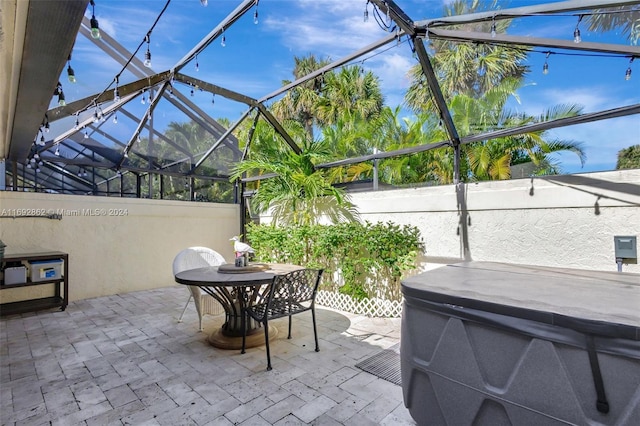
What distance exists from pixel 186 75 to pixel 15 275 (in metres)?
4.04

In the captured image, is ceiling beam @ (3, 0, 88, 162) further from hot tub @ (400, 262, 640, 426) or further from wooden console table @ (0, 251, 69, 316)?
hot tub @ (400, 262, 640, 426)

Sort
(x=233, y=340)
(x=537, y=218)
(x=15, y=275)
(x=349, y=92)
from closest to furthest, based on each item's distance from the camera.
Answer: (x=233, y=340), (x=537, y=218), (x=15, y=275), (x=349, y=92)

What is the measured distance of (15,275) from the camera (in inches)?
193

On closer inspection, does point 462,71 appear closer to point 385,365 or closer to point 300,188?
point 300,188

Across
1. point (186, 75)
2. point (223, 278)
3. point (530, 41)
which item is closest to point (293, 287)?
point (223, 278)

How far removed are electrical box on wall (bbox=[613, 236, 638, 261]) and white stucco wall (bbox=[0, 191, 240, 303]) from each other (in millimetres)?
7404

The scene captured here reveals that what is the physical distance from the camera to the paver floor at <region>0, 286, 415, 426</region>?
8.02ft

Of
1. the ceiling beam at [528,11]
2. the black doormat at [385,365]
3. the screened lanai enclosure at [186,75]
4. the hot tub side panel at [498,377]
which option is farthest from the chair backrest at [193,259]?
the ceiling beam at [528,11]

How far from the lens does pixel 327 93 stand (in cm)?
1304

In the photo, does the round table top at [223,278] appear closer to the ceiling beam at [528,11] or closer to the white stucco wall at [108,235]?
the ceiling beam at [528,11]

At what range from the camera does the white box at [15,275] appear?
4828 mm

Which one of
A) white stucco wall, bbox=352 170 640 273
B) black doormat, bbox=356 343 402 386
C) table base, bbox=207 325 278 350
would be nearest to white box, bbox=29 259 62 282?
table base, bbox=207 325 278 350

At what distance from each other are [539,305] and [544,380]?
0.35 metres

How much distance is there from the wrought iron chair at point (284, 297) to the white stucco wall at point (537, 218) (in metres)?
2.09
